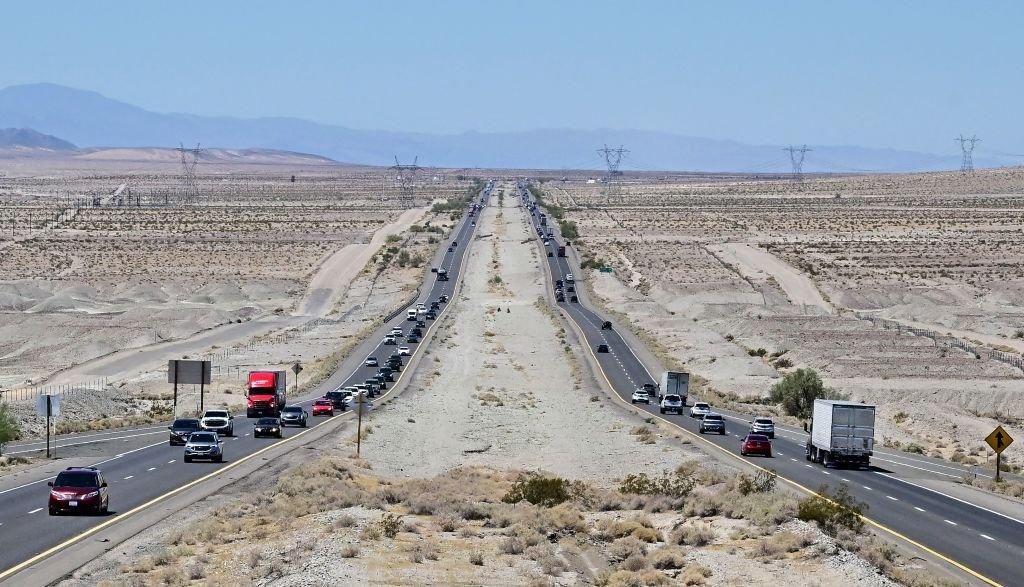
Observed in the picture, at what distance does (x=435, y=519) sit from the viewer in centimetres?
3044

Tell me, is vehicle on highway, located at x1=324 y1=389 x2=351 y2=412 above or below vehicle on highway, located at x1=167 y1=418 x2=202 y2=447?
below

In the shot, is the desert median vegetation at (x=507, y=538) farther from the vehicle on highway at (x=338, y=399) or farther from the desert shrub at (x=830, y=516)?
the vehicle on highway at (x=338, y=399)

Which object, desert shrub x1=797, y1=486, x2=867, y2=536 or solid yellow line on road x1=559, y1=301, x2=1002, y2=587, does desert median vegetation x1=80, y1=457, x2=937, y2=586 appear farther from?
solid yellow line on road x1=559, y1=301, x2=1002, y2=587

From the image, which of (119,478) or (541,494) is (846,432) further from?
(119,478)

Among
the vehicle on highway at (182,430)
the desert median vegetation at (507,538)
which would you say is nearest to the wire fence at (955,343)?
the vehicle on highway at (182,430)

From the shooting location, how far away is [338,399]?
66.4 metres

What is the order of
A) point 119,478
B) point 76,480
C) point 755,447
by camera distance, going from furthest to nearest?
point 755,447, point 119,478, point 76,480

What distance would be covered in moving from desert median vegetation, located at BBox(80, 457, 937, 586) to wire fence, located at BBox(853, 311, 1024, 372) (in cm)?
5018

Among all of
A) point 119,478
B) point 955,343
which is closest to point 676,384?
point 955,343

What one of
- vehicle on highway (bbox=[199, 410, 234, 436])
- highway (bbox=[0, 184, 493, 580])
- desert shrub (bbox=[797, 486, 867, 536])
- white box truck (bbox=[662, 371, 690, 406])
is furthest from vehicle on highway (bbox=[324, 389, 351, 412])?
desert shrub (bbox=[797, 486, 867, 536])

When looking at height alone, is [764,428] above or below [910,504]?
below

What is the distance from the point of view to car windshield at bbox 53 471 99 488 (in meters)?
31.5

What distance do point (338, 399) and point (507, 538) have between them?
3936 cm

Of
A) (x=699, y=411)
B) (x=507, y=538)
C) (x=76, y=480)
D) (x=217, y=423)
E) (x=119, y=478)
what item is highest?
(x=507, y=538)
